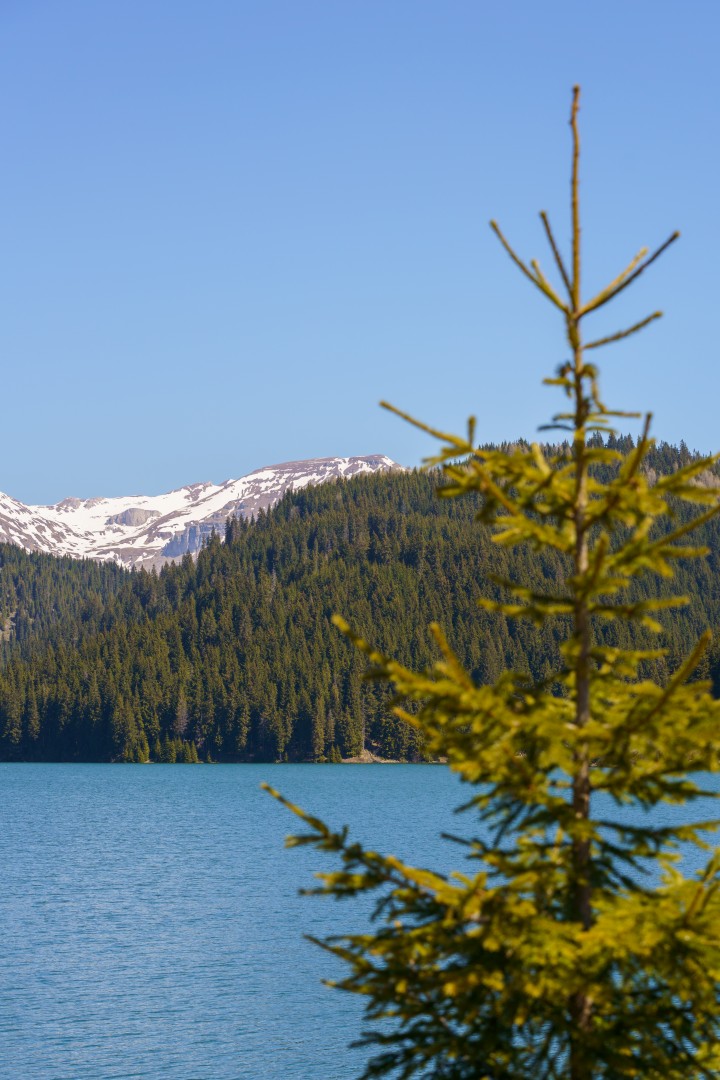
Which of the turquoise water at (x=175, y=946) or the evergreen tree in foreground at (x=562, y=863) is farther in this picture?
the turquoise water at (x=175, y=946)

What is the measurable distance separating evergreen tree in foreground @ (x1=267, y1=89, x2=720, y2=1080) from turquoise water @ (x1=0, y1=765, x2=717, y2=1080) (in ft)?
98.4

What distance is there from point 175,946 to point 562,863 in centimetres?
4989

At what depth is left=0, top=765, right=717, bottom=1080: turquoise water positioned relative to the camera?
41.2 metres

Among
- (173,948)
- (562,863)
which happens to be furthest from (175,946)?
(562,863)

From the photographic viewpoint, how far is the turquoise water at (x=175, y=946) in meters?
41.2

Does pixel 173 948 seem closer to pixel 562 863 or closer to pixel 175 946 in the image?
pixel 175 946

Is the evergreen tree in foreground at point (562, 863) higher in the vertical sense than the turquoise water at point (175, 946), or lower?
higher

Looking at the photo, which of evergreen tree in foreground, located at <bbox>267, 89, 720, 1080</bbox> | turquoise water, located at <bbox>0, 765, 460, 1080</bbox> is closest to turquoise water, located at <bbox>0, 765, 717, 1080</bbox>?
turquoise water, located at <bbox>0, 765, 460, 1080</bbox>

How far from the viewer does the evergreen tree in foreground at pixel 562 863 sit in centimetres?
1109

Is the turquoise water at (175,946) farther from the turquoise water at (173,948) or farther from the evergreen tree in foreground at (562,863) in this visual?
the evergreen tree in foreground at (562,863)

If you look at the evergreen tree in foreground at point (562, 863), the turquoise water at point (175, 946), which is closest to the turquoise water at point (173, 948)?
the turquoise water at point (175, 946)

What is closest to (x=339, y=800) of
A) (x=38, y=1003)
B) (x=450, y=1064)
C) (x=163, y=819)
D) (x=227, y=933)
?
(x=163, y=819)

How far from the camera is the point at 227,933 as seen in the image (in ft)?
202

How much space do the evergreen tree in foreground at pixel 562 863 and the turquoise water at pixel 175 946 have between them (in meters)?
30.0
